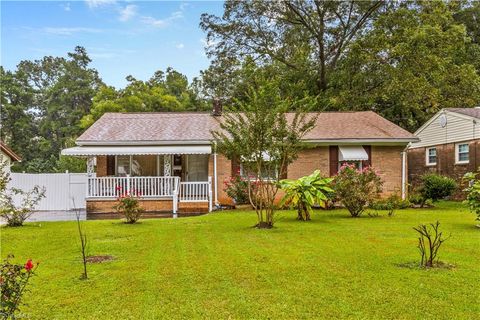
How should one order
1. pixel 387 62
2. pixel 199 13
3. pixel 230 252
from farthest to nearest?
pixel 199 13
pixel 387 62
pixel 230 252

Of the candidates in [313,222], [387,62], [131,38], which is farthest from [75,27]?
[387,62]

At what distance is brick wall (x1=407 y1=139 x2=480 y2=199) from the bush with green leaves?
731 cm

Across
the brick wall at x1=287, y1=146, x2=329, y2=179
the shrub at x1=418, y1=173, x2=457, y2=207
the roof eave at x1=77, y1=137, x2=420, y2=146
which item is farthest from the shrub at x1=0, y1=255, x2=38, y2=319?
the shrub at x1=418, y1=173, x2=457, y2=207

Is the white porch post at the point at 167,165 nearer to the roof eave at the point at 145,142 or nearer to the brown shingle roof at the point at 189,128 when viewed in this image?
the roof eave at the point at 145,142

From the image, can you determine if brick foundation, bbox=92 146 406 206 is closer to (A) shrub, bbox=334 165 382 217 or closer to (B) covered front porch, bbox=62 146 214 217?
(B) covered front porch, bbox=62 146 214 217

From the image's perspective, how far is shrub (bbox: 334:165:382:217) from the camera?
14539 millimetres

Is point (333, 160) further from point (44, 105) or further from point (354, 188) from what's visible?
point (44, 105)

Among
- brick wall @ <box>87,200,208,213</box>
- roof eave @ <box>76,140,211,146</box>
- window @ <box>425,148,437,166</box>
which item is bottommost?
brick wall @ <box>87,200,208,213</box>

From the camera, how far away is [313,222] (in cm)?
1327

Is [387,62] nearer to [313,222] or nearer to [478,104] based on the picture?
[478,104]

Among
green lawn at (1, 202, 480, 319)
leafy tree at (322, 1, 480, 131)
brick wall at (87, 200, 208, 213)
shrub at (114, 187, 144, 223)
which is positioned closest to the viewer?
green lawn at (1, 202, 480, 319)

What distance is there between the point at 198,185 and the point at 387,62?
632 inches

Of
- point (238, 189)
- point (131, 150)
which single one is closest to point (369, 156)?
point (238, 189)

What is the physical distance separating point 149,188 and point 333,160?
8352 mm
